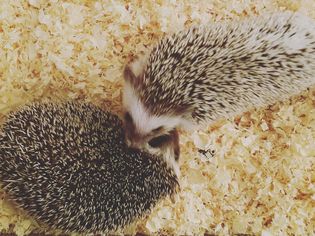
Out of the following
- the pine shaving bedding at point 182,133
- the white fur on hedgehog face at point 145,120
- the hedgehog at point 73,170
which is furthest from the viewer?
the pine shaving bedding at point 182,133

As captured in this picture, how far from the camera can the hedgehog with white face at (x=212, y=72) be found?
2500 millimetres

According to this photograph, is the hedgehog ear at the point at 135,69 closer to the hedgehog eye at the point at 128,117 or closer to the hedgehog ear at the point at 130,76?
the hedgehog ear at the point at 130,76

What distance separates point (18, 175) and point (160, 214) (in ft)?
2.58

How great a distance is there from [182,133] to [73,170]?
70 cm

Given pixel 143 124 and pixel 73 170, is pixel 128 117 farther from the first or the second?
pixel 73 170

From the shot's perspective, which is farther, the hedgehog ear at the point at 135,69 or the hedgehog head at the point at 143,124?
the hedgehog ear at the point at 135,69

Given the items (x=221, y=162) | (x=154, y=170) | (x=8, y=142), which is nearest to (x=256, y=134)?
(x=221, y=162)

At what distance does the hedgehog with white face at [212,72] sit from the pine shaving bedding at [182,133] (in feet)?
0.65

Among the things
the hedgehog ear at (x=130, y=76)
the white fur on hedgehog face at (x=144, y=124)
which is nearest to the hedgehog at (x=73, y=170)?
the white fur on hedgehog face at (x=144, y=124)

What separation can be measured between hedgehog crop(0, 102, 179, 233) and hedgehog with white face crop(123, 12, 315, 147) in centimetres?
14

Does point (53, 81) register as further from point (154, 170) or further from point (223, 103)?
point (223, 103)

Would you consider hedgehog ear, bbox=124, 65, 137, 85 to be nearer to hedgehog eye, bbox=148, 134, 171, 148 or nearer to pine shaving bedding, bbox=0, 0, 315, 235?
pine shaving bedding, bbox=0, 0, 315, 235

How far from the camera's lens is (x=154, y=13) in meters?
2.86

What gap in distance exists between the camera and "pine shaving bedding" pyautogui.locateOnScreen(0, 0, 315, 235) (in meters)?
2.78
